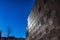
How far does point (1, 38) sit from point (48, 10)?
588 inches

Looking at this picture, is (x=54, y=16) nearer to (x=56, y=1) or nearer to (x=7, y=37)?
(x=56, y=1)

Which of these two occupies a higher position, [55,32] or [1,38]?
[1,38]

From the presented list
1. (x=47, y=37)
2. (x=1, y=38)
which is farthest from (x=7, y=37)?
(x=47, y=37)

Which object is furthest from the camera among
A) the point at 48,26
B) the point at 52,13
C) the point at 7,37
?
the point at 7,37

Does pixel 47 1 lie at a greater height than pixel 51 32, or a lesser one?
greater

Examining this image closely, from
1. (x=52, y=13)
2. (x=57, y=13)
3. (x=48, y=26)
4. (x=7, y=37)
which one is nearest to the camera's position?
(x=57, y=13)

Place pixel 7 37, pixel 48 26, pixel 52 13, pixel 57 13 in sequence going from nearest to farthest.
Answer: pixel 57 13
pixel 52 13
pixel 48 26
pixel 7 37

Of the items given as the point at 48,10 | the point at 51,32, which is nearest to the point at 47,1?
the point at 48,10

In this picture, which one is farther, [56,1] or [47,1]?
[47,1]

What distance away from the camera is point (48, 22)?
325 cm

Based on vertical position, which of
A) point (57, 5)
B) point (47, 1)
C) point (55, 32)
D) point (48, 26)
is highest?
point (47, 1)

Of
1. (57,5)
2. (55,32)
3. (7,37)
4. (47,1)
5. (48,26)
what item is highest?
(7,37)

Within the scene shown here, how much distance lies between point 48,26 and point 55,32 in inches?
17.1

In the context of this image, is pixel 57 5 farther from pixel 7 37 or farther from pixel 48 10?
pixel 7 37
